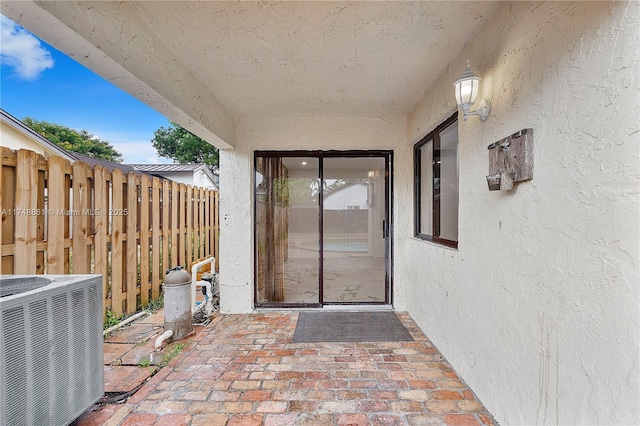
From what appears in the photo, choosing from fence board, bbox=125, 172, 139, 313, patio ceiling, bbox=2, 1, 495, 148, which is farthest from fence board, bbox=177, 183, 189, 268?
patio ceiling, bbox=2, 1, 495, 148

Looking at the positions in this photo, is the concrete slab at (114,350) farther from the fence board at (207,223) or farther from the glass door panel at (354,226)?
the fence board at (207,223)

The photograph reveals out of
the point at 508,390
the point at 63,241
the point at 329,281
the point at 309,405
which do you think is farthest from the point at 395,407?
the point at 63,241

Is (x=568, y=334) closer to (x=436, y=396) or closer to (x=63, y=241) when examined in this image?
(x=436, y=396)

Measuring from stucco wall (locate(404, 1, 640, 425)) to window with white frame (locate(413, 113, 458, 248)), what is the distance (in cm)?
50

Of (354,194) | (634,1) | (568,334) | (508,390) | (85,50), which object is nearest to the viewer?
(634,1)

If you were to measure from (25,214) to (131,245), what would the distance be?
4.67 ft

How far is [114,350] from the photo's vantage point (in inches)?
118

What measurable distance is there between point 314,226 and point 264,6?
3002mm

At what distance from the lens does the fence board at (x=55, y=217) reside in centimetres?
277

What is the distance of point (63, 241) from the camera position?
114 inches

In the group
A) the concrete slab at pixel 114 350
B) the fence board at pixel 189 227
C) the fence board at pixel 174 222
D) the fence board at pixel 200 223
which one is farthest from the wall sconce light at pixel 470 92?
the fence board at pixel 200 223

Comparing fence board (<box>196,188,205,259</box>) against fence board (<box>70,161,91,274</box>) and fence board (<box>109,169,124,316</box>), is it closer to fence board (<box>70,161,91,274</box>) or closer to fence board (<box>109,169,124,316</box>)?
fence board (<box>109,169,124,316</box>)

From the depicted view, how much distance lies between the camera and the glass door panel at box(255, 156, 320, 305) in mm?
4402

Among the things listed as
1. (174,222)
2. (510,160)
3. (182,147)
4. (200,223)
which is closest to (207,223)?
(200,223)
